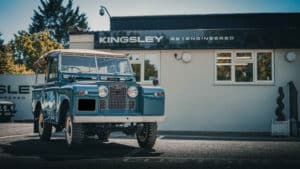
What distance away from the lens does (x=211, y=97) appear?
60.3 ft

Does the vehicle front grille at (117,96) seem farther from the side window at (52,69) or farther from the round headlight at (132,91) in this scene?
the side window at (52,69)

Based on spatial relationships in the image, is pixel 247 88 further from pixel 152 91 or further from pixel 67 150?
pixel 67 150

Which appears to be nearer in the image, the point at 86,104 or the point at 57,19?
the point at 86,104

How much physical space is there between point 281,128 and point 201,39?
495 cm

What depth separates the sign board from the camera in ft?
57.7

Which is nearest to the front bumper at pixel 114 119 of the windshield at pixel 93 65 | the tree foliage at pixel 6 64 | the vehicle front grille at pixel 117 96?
the vehicle front grille at pixel 117 96

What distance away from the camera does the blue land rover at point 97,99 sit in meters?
9.83

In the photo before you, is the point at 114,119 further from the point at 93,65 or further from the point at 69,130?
the point at 93,65

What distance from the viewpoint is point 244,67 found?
18.4 metres

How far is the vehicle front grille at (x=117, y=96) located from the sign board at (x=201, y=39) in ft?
27.1

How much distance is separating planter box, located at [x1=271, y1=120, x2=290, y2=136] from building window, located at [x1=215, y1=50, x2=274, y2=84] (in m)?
2.86

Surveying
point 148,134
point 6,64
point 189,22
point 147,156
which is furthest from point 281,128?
point 6,64

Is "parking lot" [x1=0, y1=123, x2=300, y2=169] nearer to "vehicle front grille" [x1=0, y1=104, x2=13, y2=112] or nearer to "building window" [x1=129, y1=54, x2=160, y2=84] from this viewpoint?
"building window" [x1=129, y1=54, x2=160, y2=84]

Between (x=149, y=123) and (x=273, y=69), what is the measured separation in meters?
9.16
